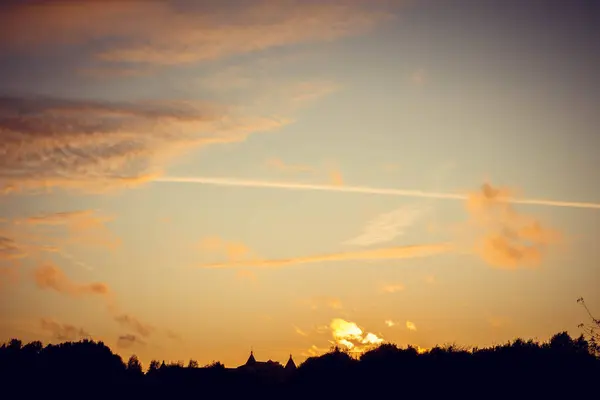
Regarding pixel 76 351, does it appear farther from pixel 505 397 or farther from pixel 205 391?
pixel 505 397

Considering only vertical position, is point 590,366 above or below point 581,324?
above

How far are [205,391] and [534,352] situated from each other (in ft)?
199

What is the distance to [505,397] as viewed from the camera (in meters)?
88.7

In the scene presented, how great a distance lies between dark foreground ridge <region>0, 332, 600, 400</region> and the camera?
3526 inches

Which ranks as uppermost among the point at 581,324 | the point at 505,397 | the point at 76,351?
the point at 76,351

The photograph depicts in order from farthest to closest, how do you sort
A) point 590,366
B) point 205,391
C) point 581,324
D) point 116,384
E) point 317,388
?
1. point 116,384
2. point 205,391
3. point 317,388
4. point 590,366
5. point 581,324

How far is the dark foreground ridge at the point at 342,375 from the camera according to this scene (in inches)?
3526

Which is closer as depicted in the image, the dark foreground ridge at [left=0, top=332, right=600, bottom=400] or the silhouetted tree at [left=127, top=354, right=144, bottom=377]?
the dark foreground ridge at [left=0, top=332, right=600, bottom=400]

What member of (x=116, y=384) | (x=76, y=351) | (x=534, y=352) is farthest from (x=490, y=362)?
(x=76, y=351)

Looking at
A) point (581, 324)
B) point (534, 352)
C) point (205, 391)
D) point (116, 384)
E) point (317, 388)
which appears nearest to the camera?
point (581, 324)

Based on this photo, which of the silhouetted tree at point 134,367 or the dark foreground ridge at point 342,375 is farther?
the silhouetted tree at point 134,367

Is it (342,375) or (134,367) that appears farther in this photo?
(134,367)

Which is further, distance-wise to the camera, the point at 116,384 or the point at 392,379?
the point at 116,384

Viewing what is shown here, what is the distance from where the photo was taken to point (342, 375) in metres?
107
